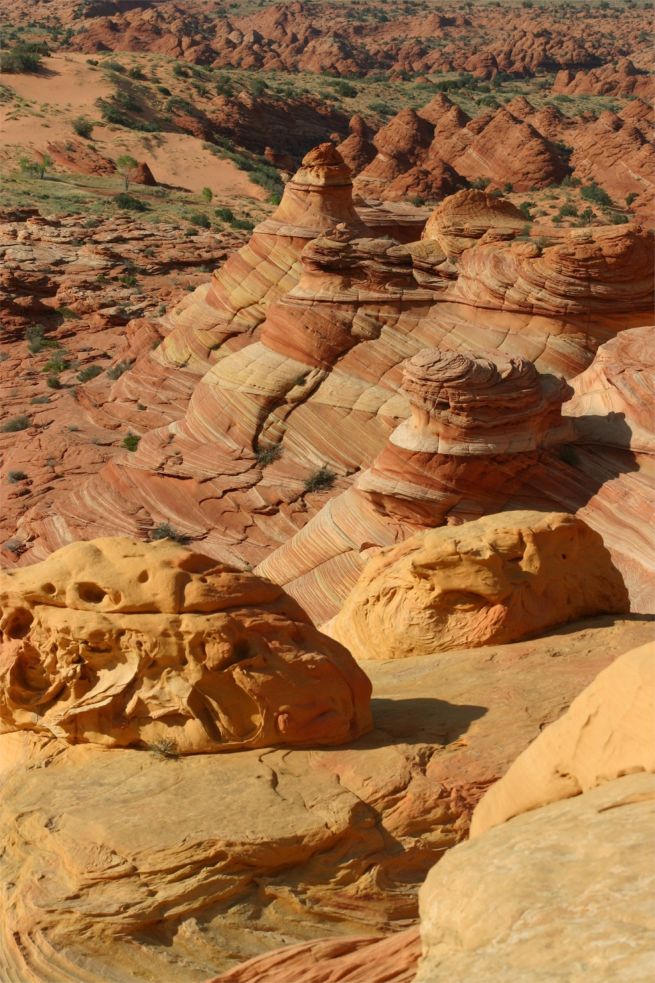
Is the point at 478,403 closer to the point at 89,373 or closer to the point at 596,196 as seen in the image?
the point at 89,373

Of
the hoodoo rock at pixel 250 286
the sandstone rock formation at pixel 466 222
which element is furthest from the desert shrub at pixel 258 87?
the sandstone rock formation at pixel 466 222

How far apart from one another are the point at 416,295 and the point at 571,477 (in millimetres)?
7691

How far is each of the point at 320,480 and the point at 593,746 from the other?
17.1 m

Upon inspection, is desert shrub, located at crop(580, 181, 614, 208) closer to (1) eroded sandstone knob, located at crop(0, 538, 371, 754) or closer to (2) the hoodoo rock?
(2) the hoodoo rock

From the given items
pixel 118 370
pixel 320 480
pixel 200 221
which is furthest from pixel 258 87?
pixel 320 480

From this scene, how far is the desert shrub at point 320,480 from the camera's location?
21.9 m

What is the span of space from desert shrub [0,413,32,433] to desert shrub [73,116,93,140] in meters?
35.4

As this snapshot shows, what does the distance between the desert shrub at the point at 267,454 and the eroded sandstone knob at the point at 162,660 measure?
47.7 feet

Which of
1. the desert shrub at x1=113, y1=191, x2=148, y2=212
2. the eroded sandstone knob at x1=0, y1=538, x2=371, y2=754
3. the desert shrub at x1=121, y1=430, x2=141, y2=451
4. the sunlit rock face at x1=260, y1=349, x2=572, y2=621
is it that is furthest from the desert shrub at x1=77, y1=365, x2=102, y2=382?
the eroded sandstone knob at x1=0, y1=538, x2=371, y2=754

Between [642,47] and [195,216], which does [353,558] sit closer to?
[195,216]

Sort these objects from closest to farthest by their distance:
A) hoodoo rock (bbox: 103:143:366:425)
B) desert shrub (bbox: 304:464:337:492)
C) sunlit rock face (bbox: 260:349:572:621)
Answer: sunlit rock face (bbox: 260:349:572:621) < desert shrub (bbox: 304:464:337:492) < hoodoo rock (bbox: 103:143:366:425)

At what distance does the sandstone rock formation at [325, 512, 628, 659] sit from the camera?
1006 centimetres

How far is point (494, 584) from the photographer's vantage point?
393 inches

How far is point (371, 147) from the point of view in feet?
203
